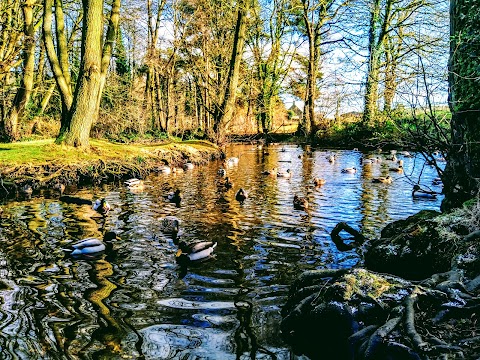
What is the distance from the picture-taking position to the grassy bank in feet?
37.5

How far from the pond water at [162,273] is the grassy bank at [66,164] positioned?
148cm

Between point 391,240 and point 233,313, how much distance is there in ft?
7.62

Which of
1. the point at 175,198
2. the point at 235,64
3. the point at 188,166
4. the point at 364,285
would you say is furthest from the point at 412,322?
the point at 235,64

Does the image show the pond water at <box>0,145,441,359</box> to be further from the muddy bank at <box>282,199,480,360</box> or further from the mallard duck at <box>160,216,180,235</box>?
the muddy bank at <box>282,199,480,360</box>

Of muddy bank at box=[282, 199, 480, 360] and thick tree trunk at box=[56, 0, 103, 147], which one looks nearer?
muddy bank at box=[282, 199, 480, 360]

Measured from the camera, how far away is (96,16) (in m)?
13.3

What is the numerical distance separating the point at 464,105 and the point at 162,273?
461 centimetres

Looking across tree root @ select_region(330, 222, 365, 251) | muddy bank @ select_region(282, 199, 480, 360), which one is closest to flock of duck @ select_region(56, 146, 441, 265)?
tree root @ select_region(330, 222, 365, 251)

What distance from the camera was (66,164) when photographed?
12.3 metres

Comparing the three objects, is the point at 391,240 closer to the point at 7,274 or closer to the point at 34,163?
the point at 7,274

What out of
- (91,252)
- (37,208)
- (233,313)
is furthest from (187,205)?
(233,313)

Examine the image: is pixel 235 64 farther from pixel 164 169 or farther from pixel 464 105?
pixel 464 105

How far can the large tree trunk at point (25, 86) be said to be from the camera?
16.7 meters

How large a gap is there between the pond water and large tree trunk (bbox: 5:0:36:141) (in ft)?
32.3
